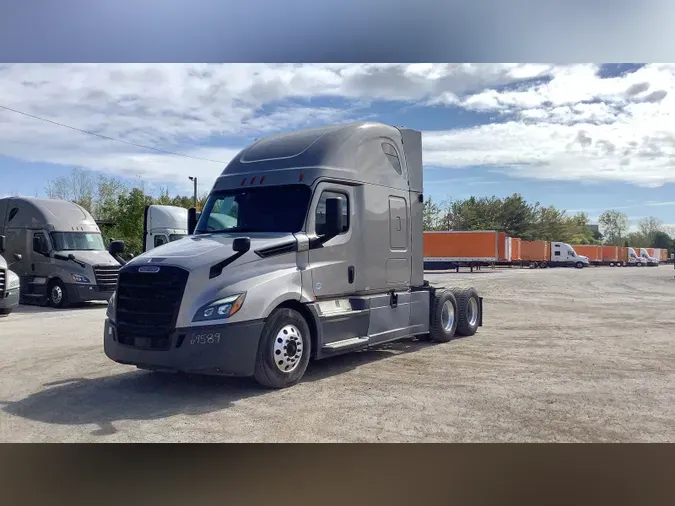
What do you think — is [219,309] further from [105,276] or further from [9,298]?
[105,276]

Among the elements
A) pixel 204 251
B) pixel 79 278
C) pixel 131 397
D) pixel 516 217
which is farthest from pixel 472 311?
pixel 516 217

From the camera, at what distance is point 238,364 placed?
6.94 metres

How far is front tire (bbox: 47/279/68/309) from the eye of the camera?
18.0 meters

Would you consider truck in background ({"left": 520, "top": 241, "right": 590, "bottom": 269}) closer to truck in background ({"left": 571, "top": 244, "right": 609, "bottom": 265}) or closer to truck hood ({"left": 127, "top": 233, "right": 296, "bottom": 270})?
truck in background ({"left": 571, "top": 244, "right": 609, "bottom": 265})

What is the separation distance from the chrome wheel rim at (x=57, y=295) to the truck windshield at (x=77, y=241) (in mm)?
1184

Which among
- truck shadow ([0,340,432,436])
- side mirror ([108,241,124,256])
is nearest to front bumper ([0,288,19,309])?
side mirror ([108,241,124,256])

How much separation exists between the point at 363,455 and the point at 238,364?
83.9 inches

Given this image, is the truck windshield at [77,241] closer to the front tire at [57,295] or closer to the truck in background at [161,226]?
the front tire at [57,295]

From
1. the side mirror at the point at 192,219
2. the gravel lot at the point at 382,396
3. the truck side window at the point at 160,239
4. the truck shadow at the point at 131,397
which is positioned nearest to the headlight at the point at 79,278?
the truck side window at the point at 160,239

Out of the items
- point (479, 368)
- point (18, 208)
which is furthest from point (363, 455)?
point (18, 208)

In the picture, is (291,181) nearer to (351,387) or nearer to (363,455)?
(351,387)

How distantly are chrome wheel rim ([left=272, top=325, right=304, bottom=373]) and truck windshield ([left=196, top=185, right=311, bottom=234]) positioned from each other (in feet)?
4.51

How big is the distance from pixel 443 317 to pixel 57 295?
12.4 meters

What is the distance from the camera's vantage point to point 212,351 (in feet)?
22.5
